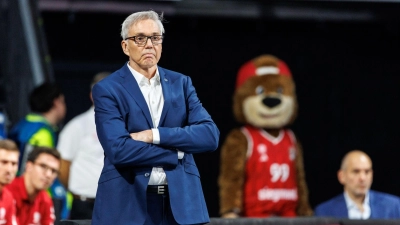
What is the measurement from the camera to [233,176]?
21.9 feet

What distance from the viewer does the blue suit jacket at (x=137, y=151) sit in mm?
3434

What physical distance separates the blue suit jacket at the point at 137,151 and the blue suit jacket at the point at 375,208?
107 inches

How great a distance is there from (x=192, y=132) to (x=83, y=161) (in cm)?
271

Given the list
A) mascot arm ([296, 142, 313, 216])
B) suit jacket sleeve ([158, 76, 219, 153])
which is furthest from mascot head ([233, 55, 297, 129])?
suit jacket sleeve ([158, 76, 219, 153])

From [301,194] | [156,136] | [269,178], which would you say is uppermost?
[156,136]

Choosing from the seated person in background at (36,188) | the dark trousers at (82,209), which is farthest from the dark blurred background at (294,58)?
the seated person in background at (36,188)

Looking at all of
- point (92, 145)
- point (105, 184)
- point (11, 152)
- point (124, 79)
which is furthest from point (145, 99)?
point (92, 145)

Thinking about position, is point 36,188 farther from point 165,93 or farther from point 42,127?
point 165,93

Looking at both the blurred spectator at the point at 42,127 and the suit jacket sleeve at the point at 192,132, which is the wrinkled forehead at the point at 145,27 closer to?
the suit jacket sleeve at the point at 192,132

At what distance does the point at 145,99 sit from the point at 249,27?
5307 mm

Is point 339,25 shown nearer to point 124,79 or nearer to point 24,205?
point 24,205

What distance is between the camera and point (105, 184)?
3.46m

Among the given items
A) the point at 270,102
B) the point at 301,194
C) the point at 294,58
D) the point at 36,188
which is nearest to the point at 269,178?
the point at 301,194

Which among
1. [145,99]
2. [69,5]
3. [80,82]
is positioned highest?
[69,5]
